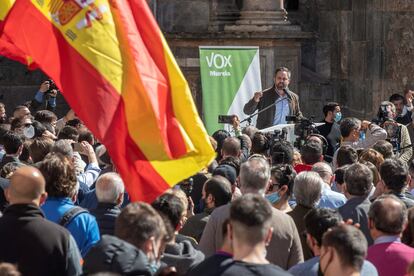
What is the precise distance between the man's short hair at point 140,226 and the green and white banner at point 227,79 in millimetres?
11422

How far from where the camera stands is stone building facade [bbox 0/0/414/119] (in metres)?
22.7

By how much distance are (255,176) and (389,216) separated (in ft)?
4.40

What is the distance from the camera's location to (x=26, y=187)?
8.65 metres

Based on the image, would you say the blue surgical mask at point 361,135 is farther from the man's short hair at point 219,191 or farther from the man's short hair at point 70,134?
the man's short hair at point 219,191

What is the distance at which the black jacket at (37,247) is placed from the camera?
27.8ft

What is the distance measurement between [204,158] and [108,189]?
1103 mm

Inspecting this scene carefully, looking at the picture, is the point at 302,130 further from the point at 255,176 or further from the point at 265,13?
the point at 255,176

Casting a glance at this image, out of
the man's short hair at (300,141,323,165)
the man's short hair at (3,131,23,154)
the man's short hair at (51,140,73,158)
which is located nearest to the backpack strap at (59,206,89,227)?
the man's short hair at (51,140,73,158)

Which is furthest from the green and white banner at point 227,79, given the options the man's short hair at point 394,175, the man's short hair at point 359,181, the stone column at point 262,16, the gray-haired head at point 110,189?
the gray-haired head at point 110,189

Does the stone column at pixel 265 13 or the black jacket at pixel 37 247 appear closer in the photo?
the black jacket at pixel 37 247

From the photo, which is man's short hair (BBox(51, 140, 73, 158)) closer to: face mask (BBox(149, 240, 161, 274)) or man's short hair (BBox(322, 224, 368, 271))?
face mask (BBox(149, 240, 161, 274))

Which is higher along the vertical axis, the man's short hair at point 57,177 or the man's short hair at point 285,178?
the man's short hair at point 57,177

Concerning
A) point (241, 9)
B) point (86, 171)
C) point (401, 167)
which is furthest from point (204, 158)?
point (241, 9)

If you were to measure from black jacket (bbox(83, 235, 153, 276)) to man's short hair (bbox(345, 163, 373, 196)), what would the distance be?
3248 mm
